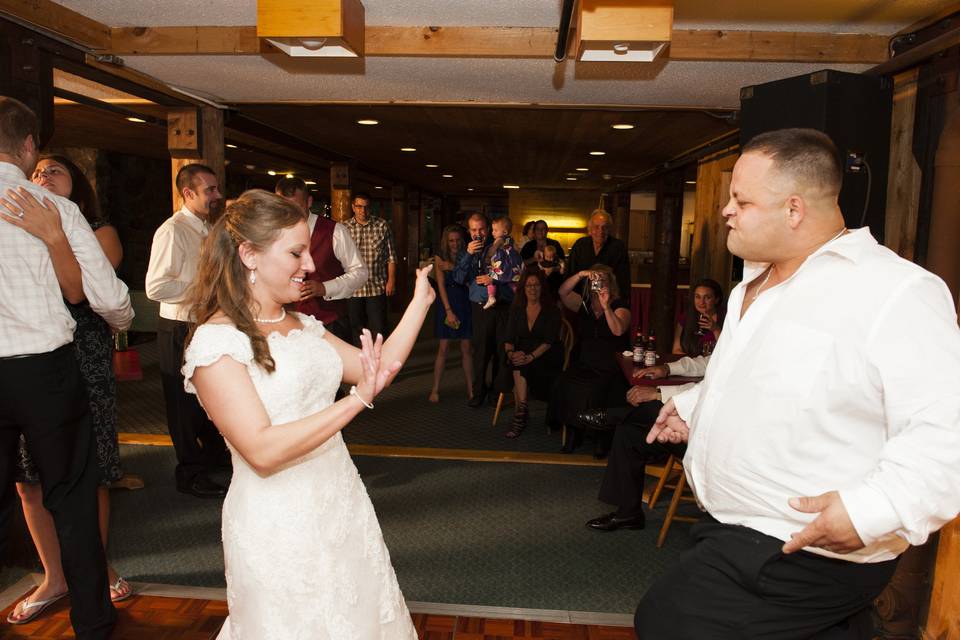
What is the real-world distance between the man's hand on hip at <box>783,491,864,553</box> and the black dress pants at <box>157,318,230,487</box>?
3.18 meters

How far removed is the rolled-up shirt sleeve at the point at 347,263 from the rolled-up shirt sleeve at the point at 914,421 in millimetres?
3085

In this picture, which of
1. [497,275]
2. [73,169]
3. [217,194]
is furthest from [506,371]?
[73,169]

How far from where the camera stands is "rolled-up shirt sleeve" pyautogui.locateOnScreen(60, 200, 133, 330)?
7.18ft

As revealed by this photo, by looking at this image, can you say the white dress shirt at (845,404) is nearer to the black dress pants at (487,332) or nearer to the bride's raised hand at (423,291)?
the bride's raised hand at (423,291)

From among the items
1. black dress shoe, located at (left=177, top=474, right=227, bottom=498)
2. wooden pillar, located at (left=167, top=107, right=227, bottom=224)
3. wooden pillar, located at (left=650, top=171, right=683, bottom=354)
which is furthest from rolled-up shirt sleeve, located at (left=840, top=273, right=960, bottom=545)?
wooden pillar, located at (left=650, top=171, right=683, bottom=354)

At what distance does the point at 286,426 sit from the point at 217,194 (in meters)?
2.49

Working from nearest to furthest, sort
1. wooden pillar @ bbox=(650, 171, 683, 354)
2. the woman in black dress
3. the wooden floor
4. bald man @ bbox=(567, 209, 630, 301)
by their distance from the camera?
the wooden floor < the woman in black dress < bald man @ bbox=(567, 209, 630, 301) < wooden pillar @ bbox=(650, 171, 683, 354)

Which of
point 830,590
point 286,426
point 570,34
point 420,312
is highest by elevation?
point 570,34

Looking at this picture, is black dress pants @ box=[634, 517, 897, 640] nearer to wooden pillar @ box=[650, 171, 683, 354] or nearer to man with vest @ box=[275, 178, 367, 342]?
man with vest @ box=[275, 178, 367, 342]

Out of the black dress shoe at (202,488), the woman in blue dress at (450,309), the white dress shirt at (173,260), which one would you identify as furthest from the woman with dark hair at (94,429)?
the woman in blue dress at (450,309)

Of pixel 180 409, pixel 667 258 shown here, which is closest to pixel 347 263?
pixel 180 409

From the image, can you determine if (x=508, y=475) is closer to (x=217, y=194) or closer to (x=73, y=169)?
(x=217, y=194)

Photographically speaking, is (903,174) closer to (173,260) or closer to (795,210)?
(795,210)

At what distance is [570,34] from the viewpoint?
3232mm
